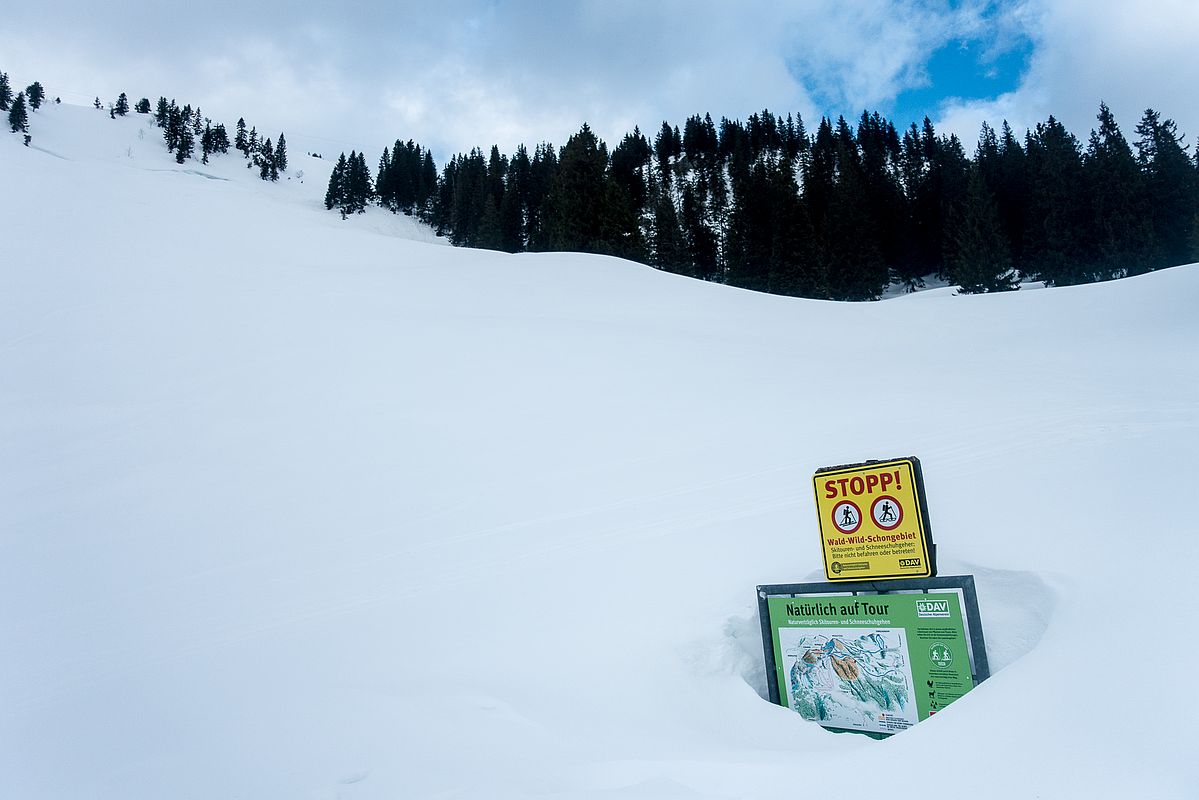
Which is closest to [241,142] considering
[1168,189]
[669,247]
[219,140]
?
[219,140]

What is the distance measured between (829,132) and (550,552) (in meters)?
76.3

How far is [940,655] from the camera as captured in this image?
382 cm

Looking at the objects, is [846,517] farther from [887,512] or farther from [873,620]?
[873,620]

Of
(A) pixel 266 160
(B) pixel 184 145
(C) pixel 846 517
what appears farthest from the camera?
(A) pixel 266 160

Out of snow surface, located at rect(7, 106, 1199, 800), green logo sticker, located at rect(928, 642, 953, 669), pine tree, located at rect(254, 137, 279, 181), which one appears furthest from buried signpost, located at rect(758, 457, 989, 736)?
pine tree, located at rect(254, 137, 279, 181)

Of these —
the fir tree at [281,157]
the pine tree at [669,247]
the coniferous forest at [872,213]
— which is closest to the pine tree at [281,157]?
the fir tree at [281,157]

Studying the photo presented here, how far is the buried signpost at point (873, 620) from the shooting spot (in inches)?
150

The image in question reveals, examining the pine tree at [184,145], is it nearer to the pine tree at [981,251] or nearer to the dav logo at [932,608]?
the pine tree at [981,251]

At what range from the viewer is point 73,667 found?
177 inches

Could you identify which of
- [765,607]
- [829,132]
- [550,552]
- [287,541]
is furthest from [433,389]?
[829,132]

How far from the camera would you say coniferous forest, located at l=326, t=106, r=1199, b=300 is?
37625mm

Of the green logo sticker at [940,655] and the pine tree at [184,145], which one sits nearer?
the green logo sticker at [940,655]

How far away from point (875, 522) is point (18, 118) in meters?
83.3

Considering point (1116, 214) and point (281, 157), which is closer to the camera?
point (1116, 214)
